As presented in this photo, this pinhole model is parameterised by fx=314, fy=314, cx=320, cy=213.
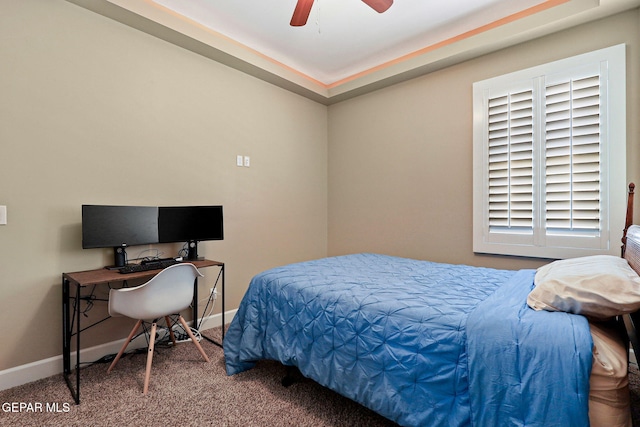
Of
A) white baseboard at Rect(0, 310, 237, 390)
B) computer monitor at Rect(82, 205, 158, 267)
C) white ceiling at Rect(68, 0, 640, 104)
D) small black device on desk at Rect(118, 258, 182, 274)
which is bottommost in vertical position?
white baseboard at Rect(0, 310, 237, 390)

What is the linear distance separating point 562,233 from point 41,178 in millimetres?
4005

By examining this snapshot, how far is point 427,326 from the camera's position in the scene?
4.71 ft

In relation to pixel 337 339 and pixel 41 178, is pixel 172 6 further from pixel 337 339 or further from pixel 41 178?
pixel 337 339

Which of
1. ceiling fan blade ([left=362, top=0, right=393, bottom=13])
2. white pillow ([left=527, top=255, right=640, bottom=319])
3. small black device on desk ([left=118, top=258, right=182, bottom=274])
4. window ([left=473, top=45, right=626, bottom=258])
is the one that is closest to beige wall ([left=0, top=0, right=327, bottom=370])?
small black device on desk ([left=118, top=258, right=182, bottom=274])

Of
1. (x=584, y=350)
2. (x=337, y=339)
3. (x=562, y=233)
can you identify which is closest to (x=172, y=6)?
(x=337, y=339)

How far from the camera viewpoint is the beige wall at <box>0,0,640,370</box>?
2.19 meters

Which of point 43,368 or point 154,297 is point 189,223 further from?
point 43,368

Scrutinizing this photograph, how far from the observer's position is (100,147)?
2500mm

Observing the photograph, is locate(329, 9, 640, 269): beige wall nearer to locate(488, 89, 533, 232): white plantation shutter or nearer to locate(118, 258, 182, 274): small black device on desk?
locate(488, 89, 533, 232): white plantation shutter

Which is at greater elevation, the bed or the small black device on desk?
the small black device on desk

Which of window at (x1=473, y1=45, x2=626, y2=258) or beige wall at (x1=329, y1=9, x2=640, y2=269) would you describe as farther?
beige wall at (x1=329, y1=9, x2=640, y2=269)

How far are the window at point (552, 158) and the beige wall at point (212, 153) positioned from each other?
13cm

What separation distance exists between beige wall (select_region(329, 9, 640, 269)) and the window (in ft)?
0.35

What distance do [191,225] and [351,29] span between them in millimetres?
2377
